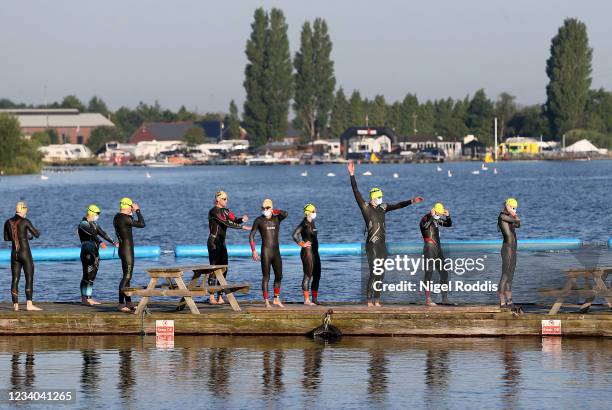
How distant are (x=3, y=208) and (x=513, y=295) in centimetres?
7601

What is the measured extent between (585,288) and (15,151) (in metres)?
154

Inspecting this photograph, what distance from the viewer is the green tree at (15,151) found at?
16038 centimetres

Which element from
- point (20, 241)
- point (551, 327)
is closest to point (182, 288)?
point (20, 241)

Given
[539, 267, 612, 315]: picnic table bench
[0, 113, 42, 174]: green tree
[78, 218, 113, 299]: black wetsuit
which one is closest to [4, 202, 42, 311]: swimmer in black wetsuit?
[78, 218, 113, 299]: black wetsuit

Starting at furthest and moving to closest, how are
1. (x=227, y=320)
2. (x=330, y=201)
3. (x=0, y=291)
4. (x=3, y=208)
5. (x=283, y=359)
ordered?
(x=330, y=201) → (x=3, y=208) → (x=0, y=291) → (x=227, y=320) → (x=283, y=359)

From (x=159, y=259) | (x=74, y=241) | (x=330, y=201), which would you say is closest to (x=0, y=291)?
(x=159, y=259)

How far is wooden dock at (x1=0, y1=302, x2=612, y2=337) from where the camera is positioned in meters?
23.3

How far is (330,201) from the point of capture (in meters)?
110

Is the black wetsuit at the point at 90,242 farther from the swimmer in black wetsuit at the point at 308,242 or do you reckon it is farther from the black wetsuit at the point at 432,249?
the black wetsuit at the point at 432,249

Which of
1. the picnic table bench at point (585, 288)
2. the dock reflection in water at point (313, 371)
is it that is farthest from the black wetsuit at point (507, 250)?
the dock reflection in water at point (313, 371)

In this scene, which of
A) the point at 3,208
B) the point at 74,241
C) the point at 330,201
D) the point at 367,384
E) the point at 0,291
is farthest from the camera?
the point at 330,201

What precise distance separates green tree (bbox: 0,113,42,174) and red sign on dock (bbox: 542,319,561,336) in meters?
142

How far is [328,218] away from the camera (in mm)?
81938

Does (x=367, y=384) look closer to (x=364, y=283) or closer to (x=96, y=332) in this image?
(x=364, y=283)
